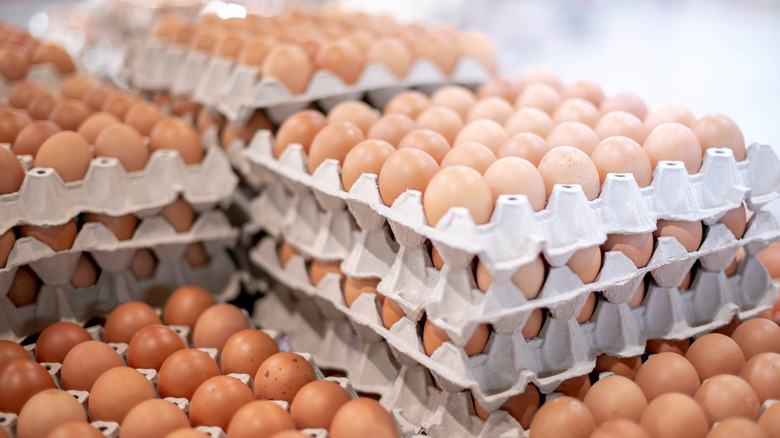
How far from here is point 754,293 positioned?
1.98m

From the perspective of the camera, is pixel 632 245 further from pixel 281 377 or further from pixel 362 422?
pixel 281 377

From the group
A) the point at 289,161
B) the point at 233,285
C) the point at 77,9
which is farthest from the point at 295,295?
the point at 77,9

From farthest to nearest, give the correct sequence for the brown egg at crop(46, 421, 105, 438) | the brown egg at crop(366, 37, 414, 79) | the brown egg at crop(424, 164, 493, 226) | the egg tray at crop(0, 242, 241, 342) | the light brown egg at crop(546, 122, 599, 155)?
1. the brown egg at crop(366, 37, 414, 79)
2. the egg tray at crop(0, 242, 241, 342)
3. the light brown egg at crop(546, 122, 599, 155)
4. the brown egg at crop(424, 164, 493, 226)
5. the brown egg at crop(46, 421, 105, 438)

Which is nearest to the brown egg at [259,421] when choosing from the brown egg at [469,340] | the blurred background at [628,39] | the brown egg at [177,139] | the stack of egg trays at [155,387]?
the stack of egg trays at [155,387]

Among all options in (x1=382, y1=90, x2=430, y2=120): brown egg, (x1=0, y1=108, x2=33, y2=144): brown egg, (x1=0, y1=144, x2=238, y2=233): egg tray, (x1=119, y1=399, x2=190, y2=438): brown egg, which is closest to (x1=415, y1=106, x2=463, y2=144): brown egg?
(x1=382, y1=90, x2=430, y2=120): brown egg

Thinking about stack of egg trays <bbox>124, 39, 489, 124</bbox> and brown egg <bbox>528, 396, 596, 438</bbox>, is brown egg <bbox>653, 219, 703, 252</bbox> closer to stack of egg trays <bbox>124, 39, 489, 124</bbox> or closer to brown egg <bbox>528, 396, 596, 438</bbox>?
brown egg <bbox>528, 396, 596, 438</bbox>

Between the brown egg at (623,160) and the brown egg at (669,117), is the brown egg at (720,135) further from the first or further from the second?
the brown egg at (623,160)

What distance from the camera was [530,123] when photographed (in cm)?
199

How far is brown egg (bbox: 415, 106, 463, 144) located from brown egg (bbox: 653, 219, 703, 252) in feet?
2.10

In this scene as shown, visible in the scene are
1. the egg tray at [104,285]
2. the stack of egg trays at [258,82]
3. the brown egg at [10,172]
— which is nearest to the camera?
the brown egg at [10,172]

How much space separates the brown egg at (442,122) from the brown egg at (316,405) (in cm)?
84

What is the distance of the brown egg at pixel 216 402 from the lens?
1.54m

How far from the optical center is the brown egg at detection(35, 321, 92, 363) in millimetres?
1830

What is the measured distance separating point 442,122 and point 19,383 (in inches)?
51.9
